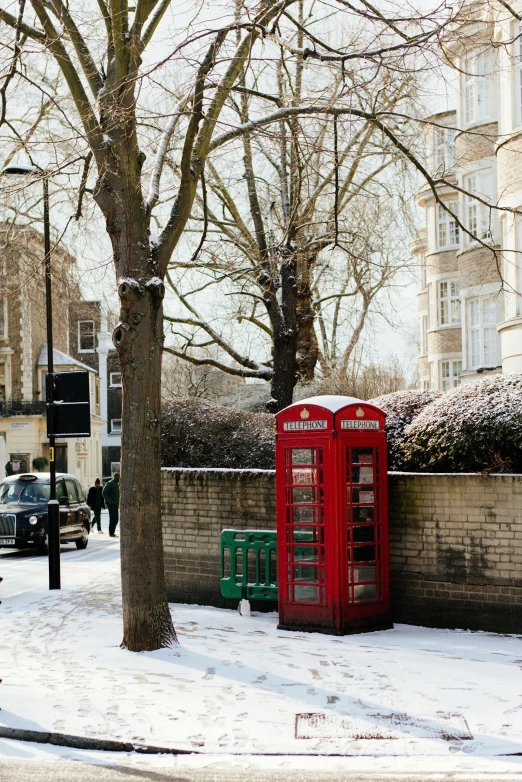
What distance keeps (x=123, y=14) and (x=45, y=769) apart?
21.8 ft

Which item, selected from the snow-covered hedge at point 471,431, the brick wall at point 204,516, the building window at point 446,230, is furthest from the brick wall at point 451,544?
the building window at point 446,230

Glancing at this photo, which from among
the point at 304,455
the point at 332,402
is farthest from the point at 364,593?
the point at 332,402

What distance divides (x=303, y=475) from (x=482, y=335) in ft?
51.0

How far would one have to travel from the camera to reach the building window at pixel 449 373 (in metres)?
32.5

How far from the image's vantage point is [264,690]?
7305 mm

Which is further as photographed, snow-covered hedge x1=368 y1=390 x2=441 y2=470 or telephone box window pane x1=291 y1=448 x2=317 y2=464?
snow-covered hedge x1=368 y1=390 x2=441 y2=470

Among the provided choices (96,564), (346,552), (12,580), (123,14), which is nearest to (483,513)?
(346,552)

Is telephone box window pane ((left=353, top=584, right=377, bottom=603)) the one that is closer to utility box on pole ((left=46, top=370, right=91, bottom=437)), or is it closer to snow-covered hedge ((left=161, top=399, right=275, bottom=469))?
snow-covered hedge ((left=161, top=399, right=275, bottom=469))

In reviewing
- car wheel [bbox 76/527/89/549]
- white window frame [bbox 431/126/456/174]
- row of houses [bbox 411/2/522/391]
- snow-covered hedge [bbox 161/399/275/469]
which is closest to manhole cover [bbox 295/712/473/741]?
row of houses [bbox 411/2/522/391]

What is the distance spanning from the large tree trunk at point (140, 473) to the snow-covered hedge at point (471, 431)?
3033 millimetres

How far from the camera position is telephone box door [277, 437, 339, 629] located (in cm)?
944

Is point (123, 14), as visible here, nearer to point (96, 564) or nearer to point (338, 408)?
point (338, 408)

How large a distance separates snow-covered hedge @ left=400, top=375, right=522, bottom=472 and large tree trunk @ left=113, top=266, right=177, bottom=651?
3.03 metres

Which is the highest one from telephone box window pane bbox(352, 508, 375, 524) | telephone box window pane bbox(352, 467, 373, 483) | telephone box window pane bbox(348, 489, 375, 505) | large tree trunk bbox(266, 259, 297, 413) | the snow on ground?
large tree trunk bbox(266, 259, 297, 413)
